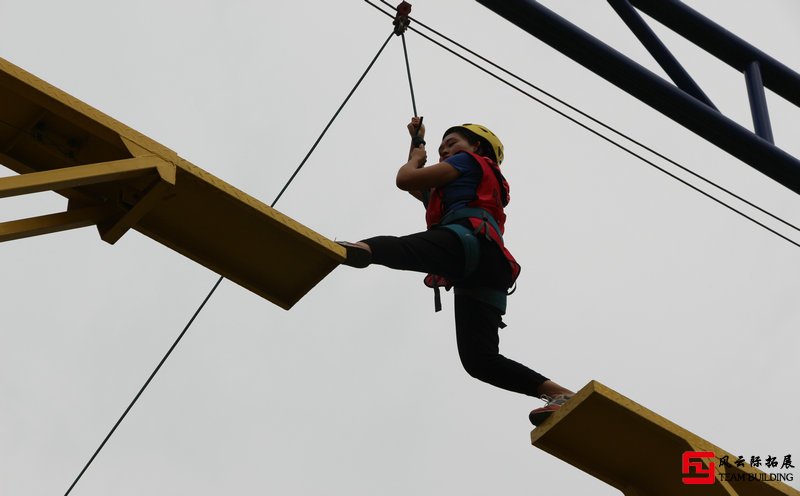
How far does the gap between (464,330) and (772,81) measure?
102 inches

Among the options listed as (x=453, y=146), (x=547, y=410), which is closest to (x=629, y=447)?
(x=547, y=410)

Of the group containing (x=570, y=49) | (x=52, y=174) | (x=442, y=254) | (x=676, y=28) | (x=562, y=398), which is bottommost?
(x=52, y=174)

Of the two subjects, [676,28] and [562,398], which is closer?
[562,398]

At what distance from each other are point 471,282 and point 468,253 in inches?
7.4

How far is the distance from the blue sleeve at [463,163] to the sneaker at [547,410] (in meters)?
1.15

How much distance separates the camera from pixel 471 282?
5324 mm

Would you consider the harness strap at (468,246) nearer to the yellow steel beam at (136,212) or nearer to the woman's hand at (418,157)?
the woman's hand at (418,157)

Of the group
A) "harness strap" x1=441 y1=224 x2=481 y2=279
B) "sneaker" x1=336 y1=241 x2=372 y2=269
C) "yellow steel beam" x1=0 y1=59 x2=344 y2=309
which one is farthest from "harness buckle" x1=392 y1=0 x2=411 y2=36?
"yellow steel beam" x1=0 y1=59 x2=344 y2=309

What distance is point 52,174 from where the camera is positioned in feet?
13.1

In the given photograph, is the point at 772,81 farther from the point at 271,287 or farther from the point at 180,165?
the point at 180,165

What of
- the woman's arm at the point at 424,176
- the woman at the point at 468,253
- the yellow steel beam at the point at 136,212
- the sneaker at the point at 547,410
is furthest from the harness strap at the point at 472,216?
the yellow steel beam at the point at 136,212

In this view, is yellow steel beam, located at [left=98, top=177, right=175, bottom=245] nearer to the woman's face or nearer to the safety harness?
the safety harness

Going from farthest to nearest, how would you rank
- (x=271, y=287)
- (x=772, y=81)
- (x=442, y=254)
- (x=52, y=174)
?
(x=772, y=81) → (x=442, y=254) → (x=271, y=287) → (x=52, y=174)

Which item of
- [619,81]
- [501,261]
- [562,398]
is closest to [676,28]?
[619,81]
